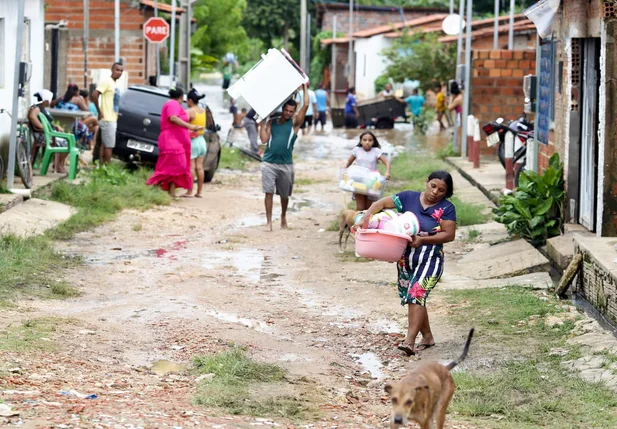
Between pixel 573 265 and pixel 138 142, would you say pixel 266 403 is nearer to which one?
pixel 573 265

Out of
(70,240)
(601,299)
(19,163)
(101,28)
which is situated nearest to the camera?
(601,299)

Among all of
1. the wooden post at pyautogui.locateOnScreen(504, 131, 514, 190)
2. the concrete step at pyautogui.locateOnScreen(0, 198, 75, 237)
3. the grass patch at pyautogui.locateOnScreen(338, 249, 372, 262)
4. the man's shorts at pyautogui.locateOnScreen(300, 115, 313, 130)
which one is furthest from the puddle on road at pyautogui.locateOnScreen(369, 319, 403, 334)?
the man's shorts at pyautogui.locateOnScreen(300, 115, 313, 130)

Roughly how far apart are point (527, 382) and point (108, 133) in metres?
13.0

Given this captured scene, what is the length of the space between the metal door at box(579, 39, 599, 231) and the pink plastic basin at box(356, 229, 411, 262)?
396cm

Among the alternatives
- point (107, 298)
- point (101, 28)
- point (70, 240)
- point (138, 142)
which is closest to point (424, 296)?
point (107, 298)

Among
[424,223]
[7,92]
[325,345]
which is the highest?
[7,92]

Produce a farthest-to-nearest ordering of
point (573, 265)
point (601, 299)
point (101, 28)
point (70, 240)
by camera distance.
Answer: point (101, 28) → point (70, 240) → point (573, 265) → point (601, 299)

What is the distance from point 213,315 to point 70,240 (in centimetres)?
451

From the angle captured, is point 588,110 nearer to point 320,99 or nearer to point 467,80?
point 467,80

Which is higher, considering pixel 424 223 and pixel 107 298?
pixel 424 223

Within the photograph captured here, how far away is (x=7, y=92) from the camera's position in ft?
54.0

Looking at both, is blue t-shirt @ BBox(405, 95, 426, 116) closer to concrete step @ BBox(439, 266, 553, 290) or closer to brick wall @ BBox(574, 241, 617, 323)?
concrete step @ BBox(439, 266, 553, 290)

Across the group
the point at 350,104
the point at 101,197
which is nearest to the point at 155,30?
the point at 101,197

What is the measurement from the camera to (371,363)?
26.8ft
